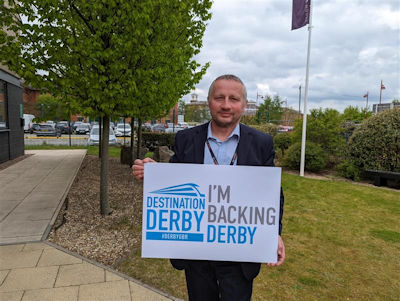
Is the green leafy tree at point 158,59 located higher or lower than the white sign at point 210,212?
higher

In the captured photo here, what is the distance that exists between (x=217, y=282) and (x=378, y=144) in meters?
9.30

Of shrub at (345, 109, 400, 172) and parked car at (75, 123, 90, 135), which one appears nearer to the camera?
shrub at (345, 109, 400, 172)

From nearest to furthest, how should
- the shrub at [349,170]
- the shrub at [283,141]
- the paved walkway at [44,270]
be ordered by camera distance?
the paved walkway at [44,270]
the shrub at [349,170]
the shrub at [283,141]

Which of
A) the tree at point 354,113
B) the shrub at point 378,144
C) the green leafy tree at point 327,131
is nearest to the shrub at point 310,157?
the green leafy tree at point 327,131

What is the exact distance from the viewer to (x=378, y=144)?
29.6 ft

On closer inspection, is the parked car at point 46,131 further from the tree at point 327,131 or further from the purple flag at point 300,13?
the purple flag at point 300,13

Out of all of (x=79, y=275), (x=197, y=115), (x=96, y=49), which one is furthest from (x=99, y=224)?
(x=197, y=115)

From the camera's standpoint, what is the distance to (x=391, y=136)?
8750 millimetres

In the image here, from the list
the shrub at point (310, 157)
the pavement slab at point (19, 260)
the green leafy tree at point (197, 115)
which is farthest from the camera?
the green leafy tree at point (197, 115)

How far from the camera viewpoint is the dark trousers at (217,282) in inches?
71.9

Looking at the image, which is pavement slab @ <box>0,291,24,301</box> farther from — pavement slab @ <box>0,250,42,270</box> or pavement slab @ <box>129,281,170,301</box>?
pavement slab @ <box>129,281,170,301</box>

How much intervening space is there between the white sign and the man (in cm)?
11

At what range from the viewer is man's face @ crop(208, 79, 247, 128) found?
1.73 m

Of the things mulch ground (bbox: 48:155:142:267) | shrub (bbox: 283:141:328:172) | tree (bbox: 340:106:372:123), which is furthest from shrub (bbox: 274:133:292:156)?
tree (bbox: 340:106:372:123)
